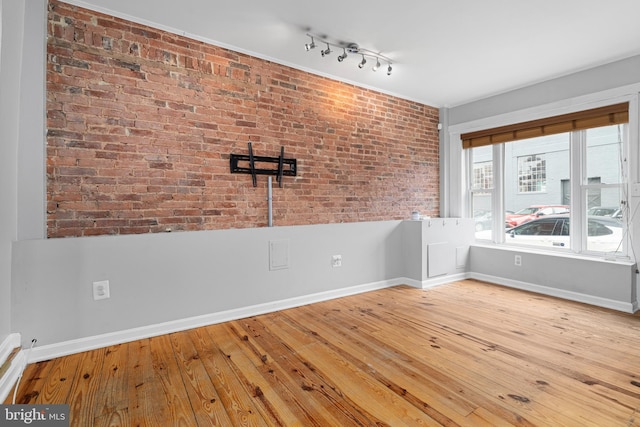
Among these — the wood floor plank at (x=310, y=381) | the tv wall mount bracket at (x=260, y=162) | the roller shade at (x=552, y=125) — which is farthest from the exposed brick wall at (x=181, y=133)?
the roller shade at (x=552, y=125)

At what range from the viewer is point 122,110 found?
273 centimetres

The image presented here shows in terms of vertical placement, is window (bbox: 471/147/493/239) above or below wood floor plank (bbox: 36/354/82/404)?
above

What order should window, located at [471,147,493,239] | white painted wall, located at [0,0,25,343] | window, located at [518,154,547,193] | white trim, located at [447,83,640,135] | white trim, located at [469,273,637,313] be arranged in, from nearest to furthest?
white painted wall, located at [0,0,25,343] < white trim, located at [469,273,637,313] < white trim, located at [447,83,640,135] < window, located at [518,154,547,193] < window, located at [471,147,493,239]

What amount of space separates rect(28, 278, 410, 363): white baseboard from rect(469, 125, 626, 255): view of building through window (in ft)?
8.48

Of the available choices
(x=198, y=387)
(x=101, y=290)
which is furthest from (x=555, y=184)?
(x=101, y=290)

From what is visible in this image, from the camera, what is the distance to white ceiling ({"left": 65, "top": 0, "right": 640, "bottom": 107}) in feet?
8.55

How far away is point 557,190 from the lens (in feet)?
13.6

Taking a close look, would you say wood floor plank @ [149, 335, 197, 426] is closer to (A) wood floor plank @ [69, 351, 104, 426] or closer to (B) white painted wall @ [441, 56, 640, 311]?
(A) wood floor plank @ [69, 351, 104, 426]

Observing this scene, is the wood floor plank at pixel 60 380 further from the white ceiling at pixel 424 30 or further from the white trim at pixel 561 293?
the white trim at pixel 561 293

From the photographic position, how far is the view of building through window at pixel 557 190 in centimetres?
370

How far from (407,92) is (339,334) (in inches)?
138

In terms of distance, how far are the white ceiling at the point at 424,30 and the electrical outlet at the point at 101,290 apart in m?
2.25

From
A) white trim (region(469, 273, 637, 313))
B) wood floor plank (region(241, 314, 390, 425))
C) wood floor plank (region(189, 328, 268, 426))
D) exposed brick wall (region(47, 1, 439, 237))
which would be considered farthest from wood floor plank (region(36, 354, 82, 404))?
white trim (region(469, 273, 637, 313))

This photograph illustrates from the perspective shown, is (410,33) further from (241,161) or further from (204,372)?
(204,372)
